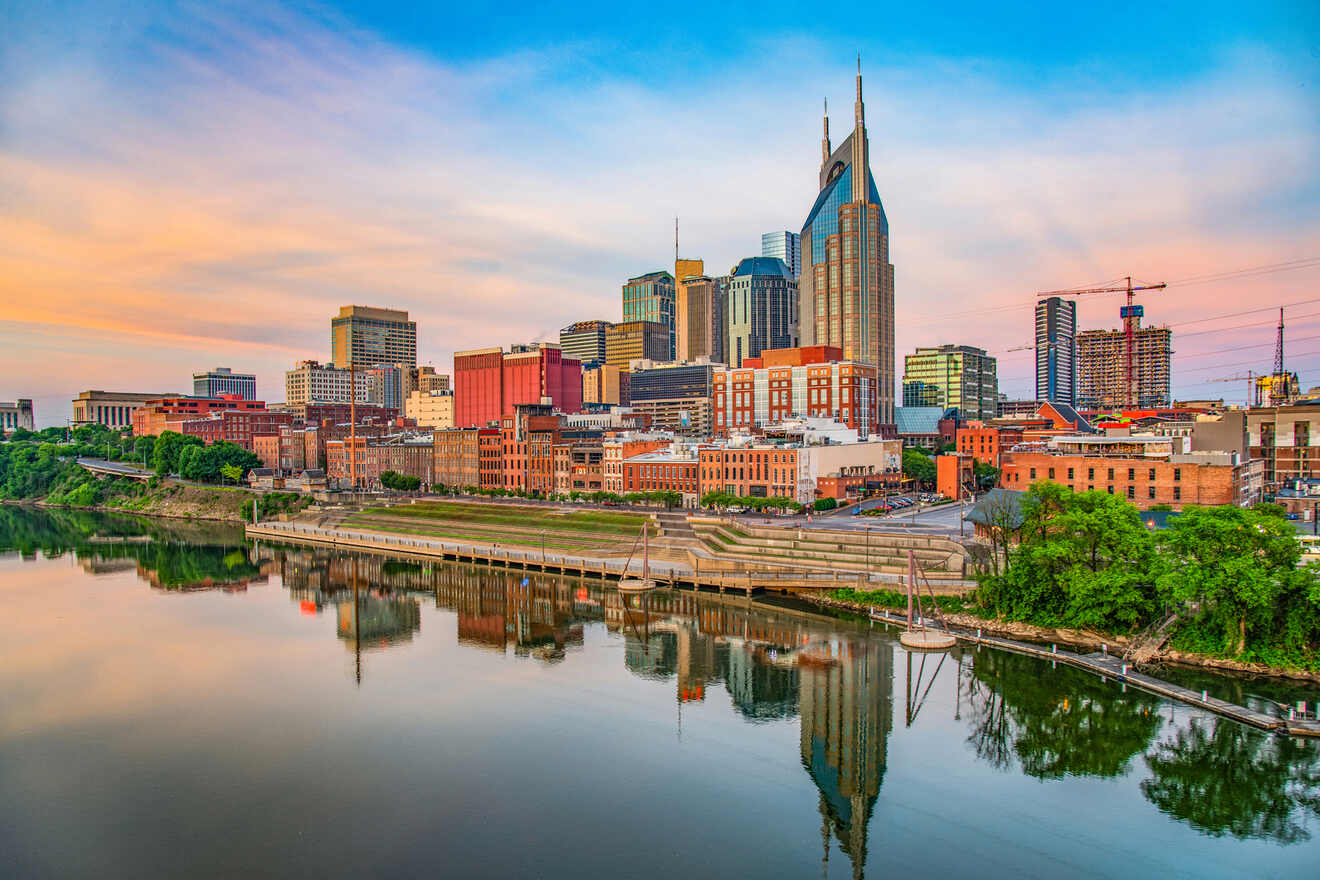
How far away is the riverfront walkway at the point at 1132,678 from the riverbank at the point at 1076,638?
3.59ft

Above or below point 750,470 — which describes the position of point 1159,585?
below

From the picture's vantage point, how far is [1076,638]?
2023 inches

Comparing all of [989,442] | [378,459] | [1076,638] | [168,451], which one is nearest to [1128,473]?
[1076,638]

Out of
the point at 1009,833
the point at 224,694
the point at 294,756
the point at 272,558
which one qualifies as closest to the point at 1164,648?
the point at 1009,833

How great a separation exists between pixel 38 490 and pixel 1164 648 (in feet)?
608

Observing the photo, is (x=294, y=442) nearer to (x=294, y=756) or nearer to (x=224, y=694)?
(x=224, y=694)

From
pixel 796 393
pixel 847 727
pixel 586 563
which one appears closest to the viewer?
pixel 847 727

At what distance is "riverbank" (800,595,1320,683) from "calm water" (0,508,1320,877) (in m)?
4.21

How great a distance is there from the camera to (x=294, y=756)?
37.8 meters

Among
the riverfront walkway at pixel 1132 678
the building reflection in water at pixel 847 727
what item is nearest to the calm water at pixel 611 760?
the building reflection in water at pixel 847 727

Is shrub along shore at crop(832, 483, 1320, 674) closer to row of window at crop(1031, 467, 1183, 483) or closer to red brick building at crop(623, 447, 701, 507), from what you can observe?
row of window at crop(1031, 467, 1183, 483)

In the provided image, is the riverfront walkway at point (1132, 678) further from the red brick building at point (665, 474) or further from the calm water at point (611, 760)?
the red brick building at point (665, 474)

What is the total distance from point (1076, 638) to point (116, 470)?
172 meters

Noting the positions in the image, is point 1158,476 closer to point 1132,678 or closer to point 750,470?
point 1132,678
